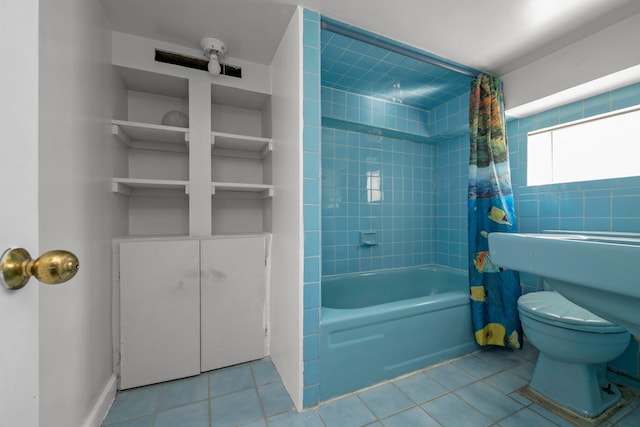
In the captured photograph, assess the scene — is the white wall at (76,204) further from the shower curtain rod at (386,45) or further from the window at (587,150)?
the window at (587,150)

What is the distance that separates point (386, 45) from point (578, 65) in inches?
46.4

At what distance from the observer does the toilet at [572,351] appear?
3.79 ft

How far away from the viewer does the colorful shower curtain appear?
1.70m

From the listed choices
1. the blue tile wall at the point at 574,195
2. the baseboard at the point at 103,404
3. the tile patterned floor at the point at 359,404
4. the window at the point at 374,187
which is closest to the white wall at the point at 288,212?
the tile patterned floor at the point at 359,404

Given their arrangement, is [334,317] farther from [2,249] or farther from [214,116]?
[214,116]

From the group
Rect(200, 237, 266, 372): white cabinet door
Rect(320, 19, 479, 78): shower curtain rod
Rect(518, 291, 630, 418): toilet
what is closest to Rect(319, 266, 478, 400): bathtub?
Rect(518, 291, 630, 418): toilet

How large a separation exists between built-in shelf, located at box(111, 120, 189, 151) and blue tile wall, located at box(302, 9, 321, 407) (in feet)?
2.80

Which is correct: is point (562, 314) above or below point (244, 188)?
below

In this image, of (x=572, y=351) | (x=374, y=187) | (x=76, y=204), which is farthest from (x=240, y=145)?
(x=572, y=351)

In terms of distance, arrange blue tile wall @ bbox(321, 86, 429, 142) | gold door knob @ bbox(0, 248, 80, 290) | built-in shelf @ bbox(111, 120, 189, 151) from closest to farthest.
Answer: gold door knob @ bbox(0, 248, 80, 290) < built-in shelf @ bbox(111, 120, 189, 151) < blue tile wall @ bbox(321, 86, 429, 142)

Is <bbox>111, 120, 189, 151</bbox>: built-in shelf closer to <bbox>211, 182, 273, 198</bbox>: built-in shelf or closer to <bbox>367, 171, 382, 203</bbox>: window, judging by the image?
<bbox>211, 182, 273, 198</bbox>: built-in shelf

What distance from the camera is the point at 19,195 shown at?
38 centimetres

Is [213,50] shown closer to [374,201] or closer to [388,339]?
[374,201]

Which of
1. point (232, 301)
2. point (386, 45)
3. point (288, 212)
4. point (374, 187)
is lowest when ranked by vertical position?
point (232, 301)
